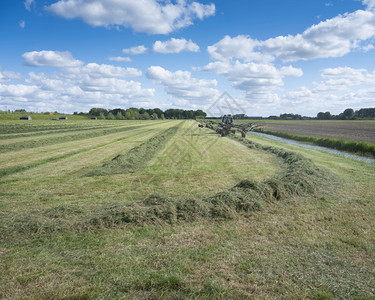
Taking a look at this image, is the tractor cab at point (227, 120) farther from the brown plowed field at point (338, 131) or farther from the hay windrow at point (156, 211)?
the hay windrow at point (156, 211)

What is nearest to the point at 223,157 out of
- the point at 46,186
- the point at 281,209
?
the point at 281,209

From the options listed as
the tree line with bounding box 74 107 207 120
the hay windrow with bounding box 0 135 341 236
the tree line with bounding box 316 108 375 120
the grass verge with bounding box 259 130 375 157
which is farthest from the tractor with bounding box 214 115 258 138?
the tree line with bounding box 316 108 375 120

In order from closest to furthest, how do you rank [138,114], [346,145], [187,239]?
1. [187,239]
2. [346,145]
3. [138,114]

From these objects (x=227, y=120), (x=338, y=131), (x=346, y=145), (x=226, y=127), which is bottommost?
(x=346, y=145)

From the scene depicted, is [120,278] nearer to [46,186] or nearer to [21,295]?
[21,295]

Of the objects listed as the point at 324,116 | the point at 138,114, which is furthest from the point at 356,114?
the point at 138,114

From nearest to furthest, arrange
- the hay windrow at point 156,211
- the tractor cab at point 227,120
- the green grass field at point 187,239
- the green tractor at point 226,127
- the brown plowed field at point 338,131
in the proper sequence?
the green grass field at point 187,239 < the hay windrow at point 156,211 < the brown plowed field at point 338,131 < the green tractor at point 226,127 < the tractor cab at point 227,120

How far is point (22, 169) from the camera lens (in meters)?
11.4

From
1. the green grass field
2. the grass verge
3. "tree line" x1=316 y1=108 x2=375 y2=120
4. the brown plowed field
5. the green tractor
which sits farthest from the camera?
"tree line" x1=316 y1=108 x2=375 y2=120

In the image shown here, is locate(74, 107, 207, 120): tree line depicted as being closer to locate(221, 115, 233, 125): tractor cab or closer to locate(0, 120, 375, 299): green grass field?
locate(221, 115, 233, 125): tractor cab

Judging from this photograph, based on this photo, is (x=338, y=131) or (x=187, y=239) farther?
(x=338, y=131)

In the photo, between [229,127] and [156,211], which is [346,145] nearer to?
[229,127]

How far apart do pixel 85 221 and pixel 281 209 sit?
490 centimetres

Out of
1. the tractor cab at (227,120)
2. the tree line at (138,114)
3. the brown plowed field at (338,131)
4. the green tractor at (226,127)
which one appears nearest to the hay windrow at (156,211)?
the brown plowed field at (338,131)
